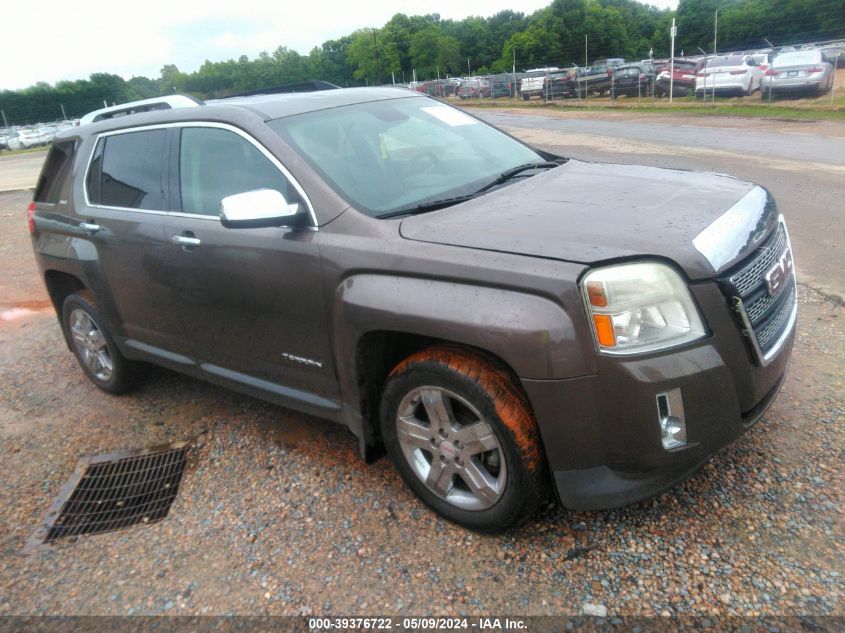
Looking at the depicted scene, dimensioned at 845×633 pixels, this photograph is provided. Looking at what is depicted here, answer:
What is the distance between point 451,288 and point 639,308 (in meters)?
0.68

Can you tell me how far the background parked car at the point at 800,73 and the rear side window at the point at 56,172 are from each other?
78.6ft

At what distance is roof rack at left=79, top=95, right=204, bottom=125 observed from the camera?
4191 millimetres

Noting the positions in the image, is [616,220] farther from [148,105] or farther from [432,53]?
[432,53]

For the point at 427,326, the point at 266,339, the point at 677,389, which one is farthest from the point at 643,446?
the point at 266,339

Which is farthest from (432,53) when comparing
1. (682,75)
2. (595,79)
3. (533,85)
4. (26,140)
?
(682,75)

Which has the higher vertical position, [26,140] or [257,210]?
[257,210]

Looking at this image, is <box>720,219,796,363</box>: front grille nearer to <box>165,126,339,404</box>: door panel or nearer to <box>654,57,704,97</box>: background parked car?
<box>165,126,339,404</box>: door panel

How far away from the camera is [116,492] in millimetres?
3699

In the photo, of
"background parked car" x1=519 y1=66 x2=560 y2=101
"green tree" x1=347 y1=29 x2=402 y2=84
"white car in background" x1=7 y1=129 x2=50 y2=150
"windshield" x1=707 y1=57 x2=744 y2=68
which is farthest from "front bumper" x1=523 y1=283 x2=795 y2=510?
"green tree" x1=347 y1=29 x2=402 y2=84

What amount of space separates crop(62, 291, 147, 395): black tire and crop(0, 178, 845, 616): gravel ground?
762 mm

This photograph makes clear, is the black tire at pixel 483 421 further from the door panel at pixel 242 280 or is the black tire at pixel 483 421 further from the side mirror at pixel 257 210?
the side mirror at pixel 257 210

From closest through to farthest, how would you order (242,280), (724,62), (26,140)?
(242,280)
(724,62)
(26,140)

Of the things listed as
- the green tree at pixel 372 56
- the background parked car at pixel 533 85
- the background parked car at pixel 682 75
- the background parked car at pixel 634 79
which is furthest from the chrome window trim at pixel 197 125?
the green tree at pixel 372 56

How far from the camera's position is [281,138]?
3246mm
